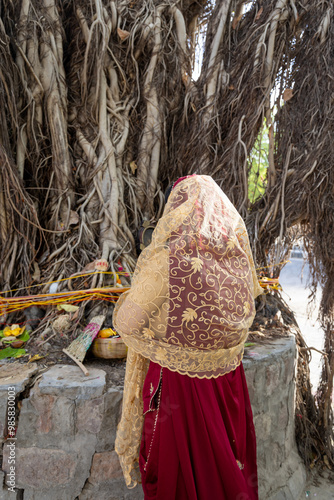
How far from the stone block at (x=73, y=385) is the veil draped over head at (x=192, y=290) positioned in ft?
2.08

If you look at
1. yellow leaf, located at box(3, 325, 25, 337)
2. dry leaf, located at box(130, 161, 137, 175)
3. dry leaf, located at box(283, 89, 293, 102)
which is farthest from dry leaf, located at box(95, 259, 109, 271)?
dry leaf, located at box(283, 89, 293, 102)

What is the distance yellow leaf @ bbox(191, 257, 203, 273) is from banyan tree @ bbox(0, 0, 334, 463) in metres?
1.44

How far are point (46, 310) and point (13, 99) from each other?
1.47 meters

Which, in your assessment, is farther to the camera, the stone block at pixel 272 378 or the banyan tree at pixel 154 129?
the banyan tree at pixel 154 129

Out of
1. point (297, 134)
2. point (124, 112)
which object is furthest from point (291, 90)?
point (124, 112)

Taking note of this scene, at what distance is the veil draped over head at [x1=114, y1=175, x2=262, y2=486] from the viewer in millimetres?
1091

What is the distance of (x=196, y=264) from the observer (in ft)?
3.54

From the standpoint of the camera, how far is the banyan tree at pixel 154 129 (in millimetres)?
2619

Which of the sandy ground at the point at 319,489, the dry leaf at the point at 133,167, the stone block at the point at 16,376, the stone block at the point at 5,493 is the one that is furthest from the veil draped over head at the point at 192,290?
the dry leaf at the point at 133,167

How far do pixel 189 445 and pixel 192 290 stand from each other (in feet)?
1.75

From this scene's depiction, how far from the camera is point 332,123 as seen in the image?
2807 mm

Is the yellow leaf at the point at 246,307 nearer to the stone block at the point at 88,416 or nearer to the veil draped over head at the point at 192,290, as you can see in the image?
the veil draped over head at the point at 192,290

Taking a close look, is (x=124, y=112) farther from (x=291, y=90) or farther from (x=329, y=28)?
(x=329, y=28)

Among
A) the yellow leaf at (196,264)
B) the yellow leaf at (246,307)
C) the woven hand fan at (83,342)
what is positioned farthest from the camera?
the woven hand fan at (83,342)
